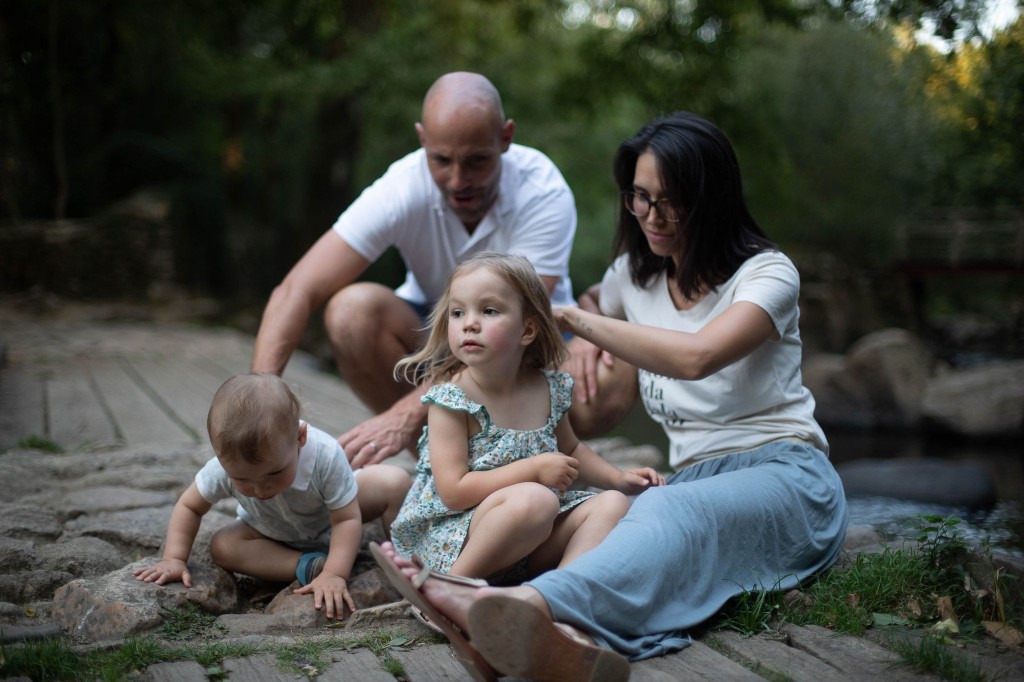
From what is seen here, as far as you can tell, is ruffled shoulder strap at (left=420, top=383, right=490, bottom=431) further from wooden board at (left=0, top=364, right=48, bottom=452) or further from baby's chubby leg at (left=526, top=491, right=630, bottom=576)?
wooden board at (left=0, top=364, right=48, bottom=452)

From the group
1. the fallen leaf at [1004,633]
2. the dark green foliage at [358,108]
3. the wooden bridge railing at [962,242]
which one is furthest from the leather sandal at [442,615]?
the wooden bridge railing at [962,242]

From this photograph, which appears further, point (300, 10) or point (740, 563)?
point (300, 10)

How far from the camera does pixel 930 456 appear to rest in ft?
28.1

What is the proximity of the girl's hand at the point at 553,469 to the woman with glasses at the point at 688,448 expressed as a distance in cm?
17

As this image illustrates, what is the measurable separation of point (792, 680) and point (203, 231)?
39.6ft

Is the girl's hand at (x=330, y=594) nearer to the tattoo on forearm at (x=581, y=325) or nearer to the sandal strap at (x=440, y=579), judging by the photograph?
the sandal strap at (x=440, y=579)

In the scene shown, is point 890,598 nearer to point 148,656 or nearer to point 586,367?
point 586,367

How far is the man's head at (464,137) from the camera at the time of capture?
313 cm

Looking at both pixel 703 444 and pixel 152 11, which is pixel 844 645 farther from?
pixel 152 11

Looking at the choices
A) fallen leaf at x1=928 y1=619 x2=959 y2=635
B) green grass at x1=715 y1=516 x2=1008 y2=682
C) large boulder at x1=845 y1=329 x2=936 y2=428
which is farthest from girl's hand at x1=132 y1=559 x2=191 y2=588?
large boulder at x1=845 y1=329 x2=936 y2=428

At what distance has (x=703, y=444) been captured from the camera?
8.87ft

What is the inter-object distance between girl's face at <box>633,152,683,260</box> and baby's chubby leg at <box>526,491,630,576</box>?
79cm

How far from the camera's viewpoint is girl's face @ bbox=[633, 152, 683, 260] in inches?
106

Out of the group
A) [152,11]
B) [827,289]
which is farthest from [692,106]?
[152,11]
